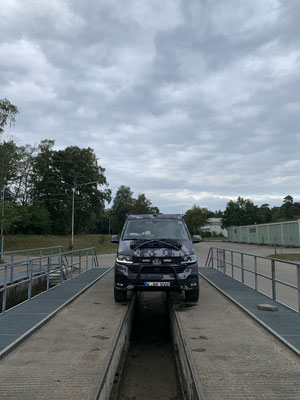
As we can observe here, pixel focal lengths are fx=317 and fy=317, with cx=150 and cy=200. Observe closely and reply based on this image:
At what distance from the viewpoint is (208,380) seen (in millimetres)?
3320

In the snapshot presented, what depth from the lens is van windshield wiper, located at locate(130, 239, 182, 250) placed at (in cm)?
629

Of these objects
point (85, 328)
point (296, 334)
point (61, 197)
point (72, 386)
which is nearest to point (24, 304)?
point (85, 328)

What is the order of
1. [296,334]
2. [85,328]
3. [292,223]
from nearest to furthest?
[296,334], [85,328], [292,223]

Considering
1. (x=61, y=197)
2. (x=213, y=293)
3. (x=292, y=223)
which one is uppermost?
(x=61, y=197)

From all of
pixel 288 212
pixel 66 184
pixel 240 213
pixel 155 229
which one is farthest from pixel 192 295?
pixel 288 212

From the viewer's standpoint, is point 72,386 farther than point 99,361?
No

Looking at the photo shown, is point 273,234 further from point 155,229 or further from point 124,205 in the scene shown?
point 124,205

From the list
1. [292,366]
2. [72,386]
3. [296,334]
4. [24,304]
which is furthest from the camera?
[24,304]

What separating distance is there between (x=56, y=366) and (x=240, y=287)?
6.21m

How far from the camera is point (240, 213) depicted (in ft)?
230

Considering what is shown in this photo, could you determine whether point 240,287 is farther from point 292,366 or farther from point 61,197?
point 61,197

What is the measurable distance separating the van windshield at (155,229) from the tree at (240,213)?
64.9 meters

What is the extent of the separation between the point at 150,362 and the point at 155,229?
2.76m

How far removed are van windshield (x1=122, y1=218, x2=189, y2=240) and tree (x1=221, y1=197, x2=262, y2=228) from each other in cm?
6490
